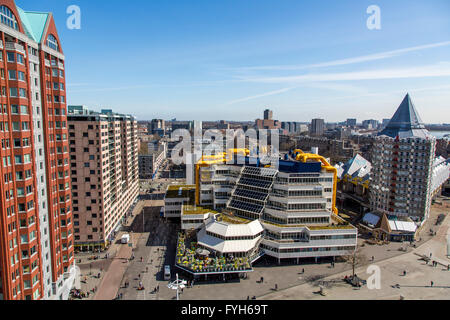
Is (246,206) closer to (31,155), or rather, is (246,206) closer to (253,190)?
(253,190)

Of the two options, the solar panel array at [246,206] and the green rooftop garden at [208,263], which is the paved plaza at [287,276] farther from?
the solar panel array at [246,206]

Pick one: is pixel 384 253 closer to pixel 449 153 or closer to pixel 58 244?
pixel 58 244

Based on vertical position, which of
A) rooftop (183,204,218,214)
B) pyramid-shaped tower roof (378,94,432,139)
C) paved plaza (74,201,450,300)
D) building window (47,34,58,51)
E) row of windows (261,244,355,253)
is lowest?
paved plaza (74,201,450,300)

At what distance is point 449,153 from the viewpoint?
173750 millimetres

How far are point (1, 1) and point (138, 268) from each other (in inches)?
1688

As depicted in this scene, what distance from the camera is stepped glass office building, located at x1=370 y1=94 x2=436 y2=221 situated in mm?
73312

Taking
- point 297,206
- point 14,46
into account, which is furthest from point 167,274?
point 14,46

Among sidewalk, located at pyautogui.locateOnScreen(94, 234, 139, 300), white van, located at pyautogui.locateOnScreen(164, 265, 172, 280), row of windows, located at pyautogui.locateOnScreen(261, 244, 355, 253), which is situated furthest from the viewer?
row of windows, located at pyautogui.locateOnScreen(261, 244, 355, 253)

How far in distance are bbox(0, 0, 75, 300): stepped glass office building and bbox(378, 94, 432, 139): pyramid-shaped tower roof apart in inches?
2971

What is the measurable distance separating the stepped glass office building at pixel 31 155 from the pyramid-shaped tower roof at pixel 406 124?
75472 millimetres

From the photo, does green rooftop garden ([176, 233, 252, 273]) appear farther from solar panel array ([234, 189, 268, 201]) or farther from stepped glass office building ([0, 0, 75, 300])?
stepped glass office building ([0, 0, 75, 300])

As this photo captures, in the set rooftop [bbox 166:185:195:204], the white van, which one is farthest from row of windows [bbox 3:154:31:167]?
rooftop [bbox 166:185:195:204]

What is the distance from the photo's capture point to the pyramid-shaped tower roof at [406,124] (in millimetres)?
76137

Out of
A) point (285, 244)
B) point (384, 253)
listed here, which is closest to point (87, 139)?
point (285, 244)
